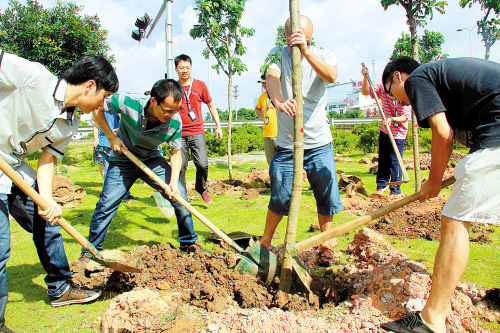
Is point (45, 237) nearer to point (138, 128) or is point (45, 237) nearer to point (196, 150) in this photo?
point (138, 128)

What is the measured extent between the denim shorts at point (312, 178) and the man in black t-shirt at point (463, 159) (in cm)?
99

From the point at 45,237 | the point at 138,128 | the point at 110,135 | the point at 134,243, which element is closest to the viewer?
the point at 45,237

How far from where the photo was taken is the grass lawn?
2547 millimetres

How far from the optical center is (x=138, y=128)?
11.1ft

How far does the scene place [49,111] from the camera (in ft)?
7.35

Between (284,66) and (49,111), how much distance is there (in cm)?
194

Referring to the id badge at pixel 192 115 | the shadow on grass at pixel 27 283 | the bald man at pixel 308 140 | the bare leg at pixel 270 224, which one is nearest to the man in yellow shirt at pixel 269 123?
the id badge at pixel 192 115

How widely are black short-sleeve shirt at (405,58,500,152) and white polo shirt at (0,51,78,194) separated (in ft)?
7.78

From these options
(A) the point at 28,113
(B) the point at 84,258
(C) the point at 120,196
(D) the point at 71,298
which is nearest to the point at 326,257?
(C) the point at 120,196

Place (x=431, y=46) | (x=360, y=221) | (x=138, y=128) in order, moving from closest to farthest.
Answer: (x=360, y=221) → (x=138, y=128) → (x=431, y=46)

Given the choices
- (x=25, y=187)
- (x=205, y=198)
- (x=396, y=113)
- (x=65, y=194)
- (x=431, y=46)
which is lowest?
(x=205, y=198)

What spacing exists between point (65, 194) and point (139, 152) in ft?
10.5

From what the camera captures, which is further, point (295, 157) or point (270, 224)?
point (270, 224)

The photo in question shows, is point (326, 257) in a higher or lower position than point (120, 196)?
lower
